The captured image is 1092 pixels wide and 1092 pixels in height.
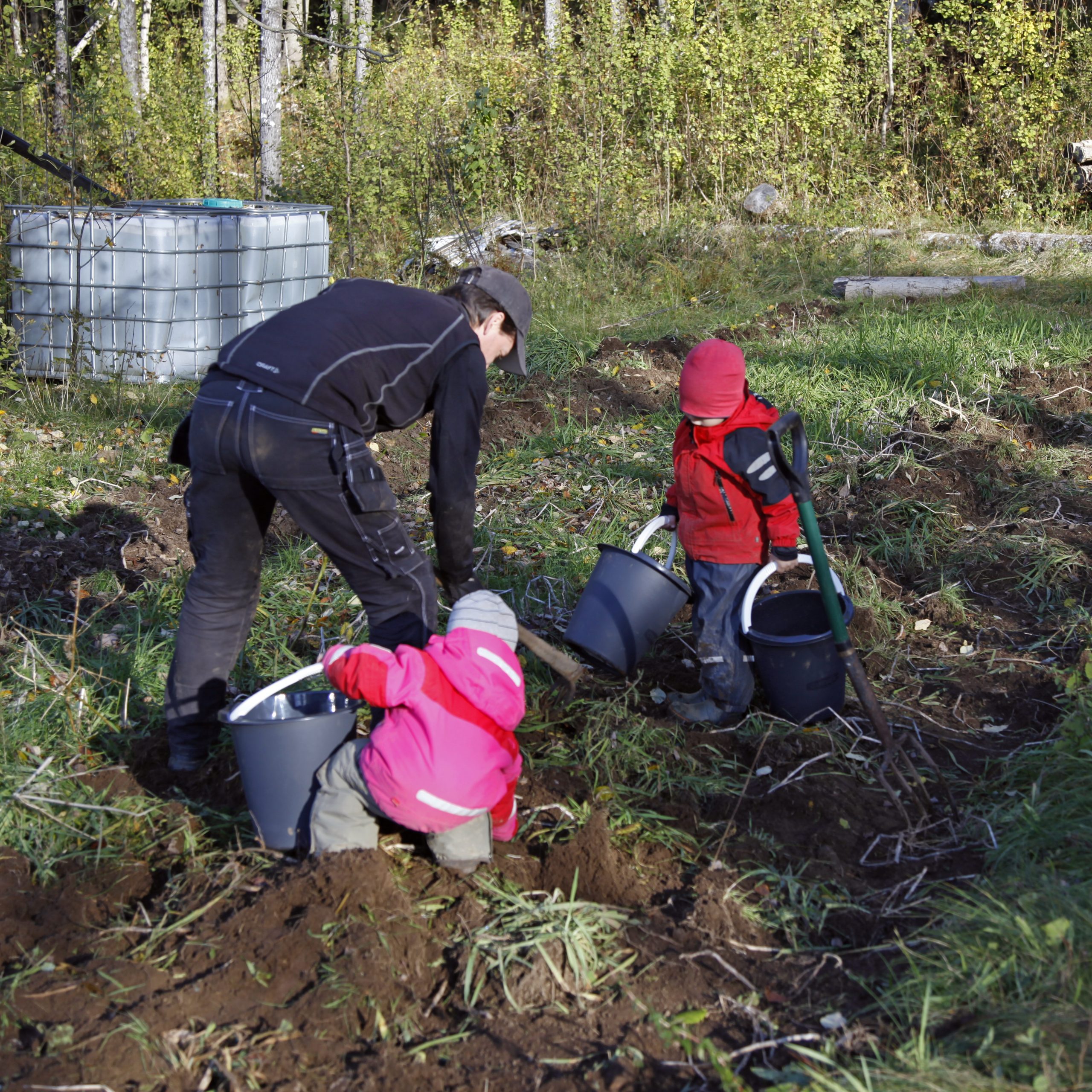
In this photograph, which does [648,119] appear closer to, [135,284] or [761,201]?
[761,201]

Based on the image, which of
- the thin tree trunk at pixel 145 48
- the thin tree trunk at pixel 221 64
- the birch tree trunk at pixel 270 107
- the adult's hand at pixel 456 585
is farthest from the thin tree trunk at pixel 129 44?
the adult's hand at pixel 456 585

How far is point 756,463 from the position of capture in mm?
3205

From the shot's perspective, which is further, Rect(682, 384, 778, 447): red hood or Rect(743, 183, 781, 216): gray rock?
Rect(743, 183, 781, 216): gray rock

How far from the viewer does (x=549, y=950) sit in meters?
2.27

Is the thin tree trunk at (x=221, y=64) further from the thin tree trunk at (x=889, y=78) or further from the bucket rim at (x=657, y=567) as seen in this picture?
the bucket rim at (x=657, y=567)

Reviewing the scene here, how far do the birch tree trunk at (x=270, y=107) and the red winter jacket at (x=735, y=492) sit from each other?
808 cm

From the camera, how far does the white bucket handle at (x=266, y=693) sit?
96.4 inches

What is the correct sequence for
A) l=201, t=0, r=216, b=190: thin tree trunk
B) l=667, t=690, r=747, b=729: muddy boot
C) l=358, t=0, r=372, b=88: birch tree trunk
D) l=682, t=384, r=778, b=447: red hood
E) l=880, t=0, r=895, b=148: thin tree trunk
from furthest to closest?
l=880, t=0, r=895, b=148: thin tree trunk → l=201, t=0, r=216, b=190: thin tree trunk → l=358, t=0, r=372, b=88: birch tree trunk → l=667, t=690, r=747, b=729: muddy boot → l=682, t=384, r=778, b=447: red hood

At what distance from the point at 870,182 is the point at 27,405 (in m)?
9.87

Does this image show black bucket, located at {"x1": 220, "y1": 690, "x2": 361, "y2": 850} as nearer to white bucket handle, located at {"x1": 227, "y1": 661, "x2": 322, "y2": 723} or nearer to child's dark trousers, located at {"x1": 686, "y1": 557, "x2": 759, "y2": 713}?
white bucket handle, located at {"x1": 227, "y1": 661, "x2": 322, "y2": 723}

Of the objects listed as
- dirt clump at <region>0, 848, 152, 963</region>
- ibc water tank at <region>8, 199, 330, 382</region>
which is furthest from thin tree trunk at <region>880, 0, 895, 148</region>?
dirt clump at <region>0, 848, 152, 963</region>

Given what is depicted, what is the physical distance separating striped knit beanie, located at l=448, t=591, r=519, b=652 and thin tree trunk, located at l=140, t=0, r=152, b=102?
1432 cm

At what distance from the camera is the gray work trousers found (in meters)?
2.43

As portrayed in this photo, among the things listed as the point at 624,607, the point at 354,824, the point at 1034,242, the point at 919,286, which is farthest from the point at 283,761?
the point at 1034,242
